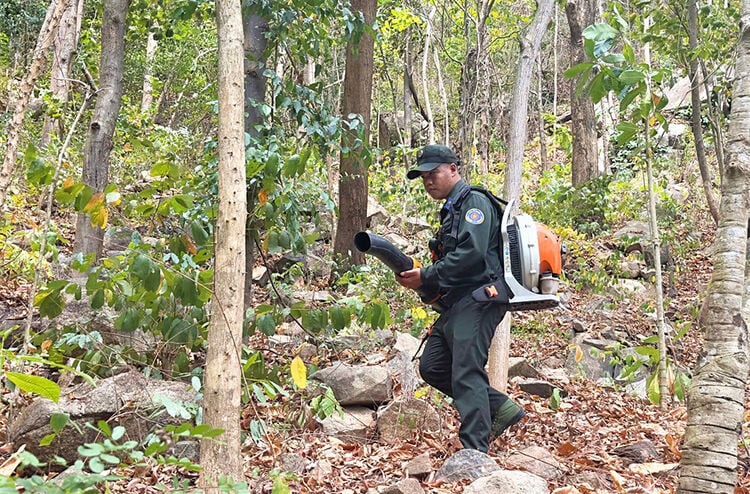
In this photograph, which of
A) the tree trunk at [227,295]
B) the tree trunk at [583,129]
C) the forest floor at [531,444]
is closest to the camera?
the tree trunk at [227,295]

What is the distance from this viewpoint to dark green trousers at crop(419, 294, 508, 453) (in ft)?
13.9

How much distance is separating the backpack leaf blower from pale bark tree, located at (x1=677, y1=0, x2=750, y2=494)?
129 centimetres

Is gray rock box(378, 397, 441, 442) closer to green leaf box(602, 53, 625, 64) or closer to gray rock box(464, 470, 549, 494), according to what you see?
gray rock box(464, 470, 549, 494)

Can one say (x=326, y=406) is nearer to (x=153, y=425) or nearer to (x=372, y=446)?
(x=372, y=446)

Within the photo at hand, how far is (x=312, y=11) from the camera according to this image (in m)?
5.06

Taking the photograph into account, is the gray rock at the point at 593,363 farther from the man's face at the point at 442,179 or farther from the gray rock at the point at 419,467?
the gray rock at the point at 419,467

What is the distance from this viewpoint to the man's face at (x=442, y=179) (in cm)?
461

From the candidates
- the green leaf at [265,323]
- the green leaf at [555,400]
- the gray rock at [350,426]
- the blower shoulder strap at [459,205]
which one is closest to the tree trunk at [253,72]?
the green leaf at [265,323]

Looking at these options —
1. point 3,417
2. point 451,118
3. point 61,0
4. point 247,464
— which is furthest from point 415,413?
point 451,118

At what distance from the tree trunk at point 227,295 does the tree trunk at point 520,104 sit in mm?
2887

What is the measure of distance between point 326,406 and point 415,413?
741 millimetres

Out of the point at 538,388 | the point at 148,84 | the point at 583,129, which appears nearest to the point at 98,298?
the point at 538,388

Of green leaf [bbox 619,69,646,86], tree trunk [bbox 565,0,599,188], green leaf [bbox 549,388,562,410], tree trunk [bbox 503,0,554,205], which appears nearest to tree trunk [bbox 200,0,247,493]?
green leaf [bbox 619,69,646,86]

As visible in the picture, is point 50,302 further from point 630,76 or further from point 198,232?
point 630,76
